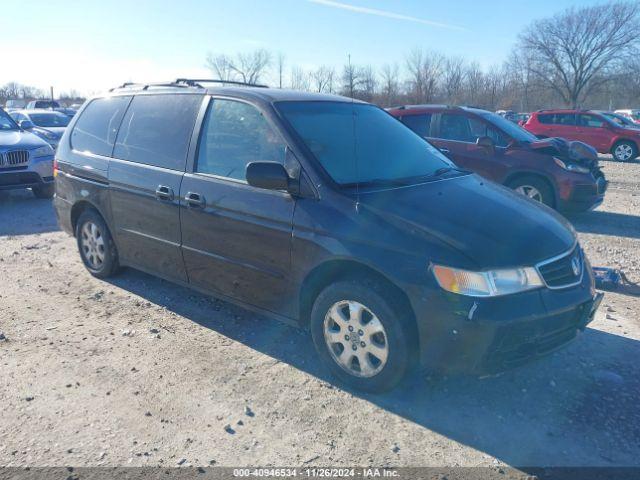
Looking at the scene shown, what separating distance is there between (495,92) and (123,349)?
5673 centimetres

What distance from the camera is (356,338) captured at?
3396 millimetres

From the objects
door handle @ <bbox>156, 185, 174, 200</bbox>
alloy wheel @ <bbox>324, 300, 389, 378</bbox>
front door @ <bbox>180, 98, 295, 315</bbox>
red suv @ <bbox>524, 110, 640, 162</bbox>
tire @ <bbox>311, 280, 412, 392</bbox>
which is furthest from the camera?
red suv @ <bbox>524, 110, 640, 162</bbox>

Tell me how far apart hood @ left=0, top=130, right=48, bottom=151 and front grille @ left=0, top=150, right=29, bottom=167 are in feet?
0.34

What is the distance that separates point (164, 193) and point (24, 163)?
670 cm

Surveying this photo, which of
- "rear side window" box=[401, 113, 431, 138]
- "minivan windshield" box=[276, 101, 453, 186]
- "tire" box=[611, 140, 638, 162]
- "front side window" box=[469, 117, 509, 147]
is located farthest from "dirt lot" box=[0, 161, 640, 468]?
"tire" box=[611, 140, 638, 162]

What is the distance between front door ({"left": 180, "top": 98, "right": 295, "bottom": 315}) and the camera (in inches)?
147

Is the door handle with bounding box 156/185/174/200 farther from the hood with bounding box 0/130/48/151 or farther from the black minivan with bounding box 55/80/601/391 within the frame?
the hood with bounding box 0/130/48/151

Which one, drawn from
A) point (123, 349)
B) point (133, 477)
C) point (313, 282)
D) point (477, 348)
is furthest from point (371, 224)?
point (123, 349)

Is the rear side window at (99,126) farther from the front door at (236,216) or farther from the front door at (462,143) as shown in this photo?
the front door at (462,143)

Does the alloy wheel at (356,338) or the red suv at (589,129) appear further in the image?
the red suv at (589,129)

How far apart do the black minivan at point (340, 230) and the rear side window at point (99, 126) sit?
0.04 metres

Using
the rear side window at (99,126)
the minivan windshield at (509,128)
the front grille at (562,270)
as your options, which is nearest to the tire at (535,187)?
the minivan windshield at (509,128)

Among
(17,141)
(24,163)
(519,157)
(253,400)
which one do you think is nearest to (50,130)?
(17,141)

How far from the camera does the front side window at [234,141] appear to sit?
12.8 ft
